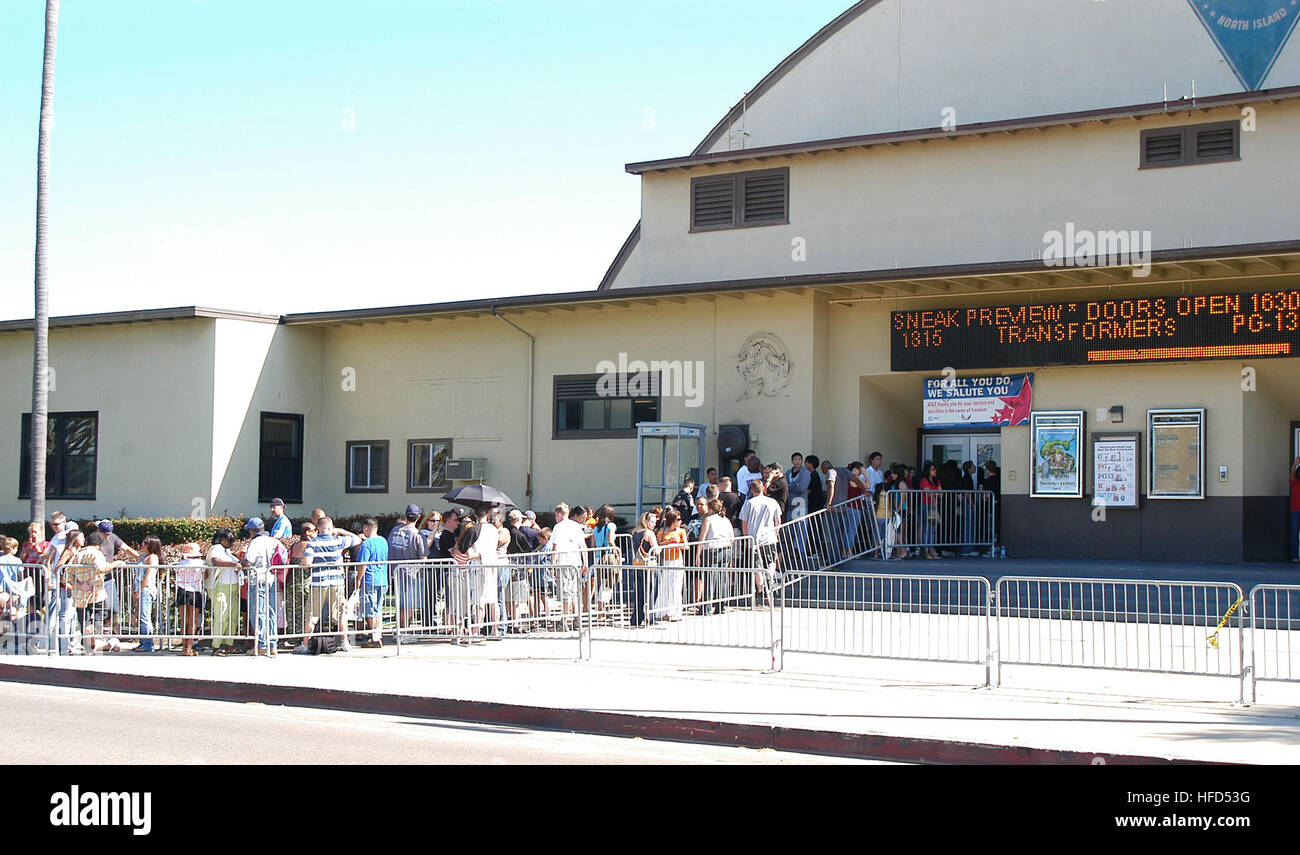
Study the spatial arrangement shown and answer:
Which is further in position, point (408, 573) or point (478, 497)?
point (478, 497)

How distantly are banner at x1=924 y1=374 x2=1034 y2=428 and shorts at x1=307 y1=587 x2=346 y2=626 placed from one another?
36.3 ft

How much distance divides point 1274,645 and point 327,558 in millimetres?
10686

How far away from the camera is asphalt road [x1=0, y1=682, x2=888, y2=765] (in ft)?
32.4

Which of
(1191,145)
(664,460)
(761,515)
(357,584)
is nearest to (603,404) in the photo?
(664,460)

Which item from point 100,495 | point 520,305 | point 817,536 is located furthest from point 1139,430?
point 100,495

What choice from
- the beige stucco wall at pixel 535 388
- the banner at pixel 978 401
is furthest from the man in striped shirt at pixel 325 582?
the banner at pixel 978 401

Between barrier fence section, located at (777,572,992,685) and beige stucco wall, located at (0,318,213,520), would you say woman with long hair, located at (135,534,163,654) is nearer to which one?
barrier fence section, located at (777,572,992,685)

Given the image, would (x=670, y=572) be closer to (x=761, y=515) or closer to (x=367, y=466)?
(x=761, y=515)

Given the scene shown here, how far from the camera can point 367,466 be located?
96.3 ft

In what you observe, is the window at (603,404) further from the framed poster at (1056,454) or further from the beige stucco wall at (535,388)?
the framed poster at (1056,454)

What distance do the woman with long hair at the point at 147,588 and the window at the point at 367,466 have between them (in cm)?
1164
